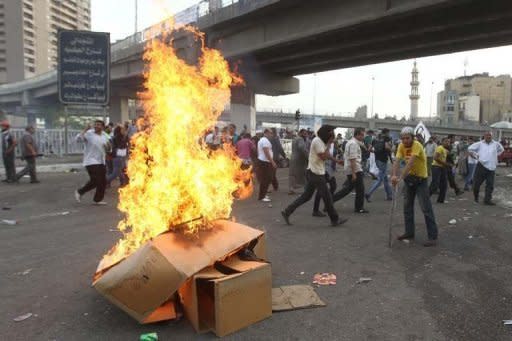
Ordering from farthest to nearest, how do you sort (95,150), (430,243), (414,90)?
(414,90) < (95,150) < (430,243)

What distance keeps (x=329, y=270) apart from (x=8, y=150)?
38.3ft

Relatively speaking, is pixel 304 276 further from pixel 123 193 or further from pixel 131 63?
pixel 131 63

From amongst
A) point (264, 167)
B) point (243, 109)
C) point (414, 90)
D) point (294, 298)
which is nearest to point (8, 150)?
point (264, 167)

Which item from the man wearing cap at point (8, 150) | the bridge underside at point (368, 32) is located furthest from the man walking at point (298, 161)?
the man wearing cap at point (8, 150)

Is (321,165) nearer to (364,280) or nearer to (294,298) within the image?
(364,280)

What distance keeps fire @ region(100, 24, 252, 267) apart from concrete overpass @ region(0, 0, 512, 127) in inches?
390

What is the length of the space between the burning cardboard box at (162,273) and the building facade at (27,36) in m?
132

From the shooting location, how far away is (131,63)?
101 feet

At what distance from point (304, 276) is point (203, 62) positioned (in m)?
3.79

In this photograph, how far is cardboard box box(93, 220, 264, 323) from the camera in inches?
142

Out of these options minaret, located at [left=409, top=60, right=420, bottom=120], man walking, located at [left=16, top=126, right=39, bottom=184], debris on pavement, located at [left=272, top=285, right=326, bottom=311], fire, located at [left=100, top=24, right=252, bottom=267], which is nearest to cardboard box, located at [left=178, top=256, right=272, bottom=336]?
debris on pavement, located at [left=272, top=285, right=326, bottom=311]

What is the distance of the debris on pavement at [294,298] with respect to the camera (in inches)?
165

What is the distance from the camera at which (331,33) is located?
16812 millimetres

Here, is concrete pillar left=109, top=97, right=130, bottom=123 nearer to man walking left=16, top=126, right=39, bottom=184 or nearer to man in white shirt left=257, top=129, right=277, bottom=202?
man walking left=16, top=126, right=39, bottom=184
